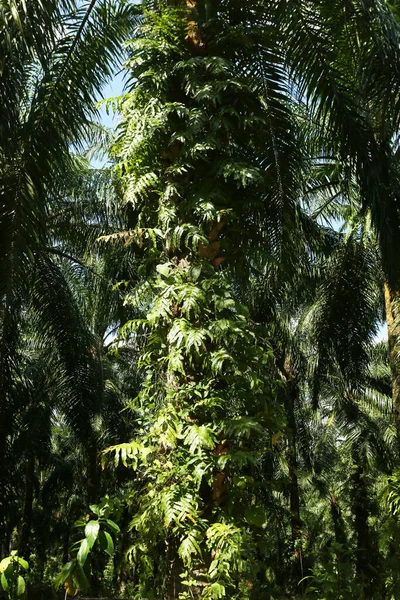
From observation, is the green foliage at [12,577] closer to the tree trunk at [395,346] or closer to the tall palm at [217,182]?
the tall palm at [217,182]

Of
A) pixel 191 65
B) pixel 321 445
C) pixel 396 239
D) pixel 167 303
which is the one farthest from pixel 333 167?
pixel 321 445

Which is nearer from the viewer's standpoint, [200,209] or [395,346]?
[200,209]

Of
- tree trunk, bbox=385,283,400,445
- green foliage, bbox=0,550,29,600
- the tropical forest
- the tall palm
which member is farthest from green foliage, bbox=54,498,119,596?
tree trunk, bbox=385,283,400,445

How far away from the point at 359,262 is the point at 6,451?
586cm

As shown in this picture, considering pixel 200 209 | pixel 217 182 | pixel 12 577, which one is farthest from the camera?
pixel 217 182

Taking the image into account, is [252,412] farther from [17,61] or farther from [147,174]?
[17,61]

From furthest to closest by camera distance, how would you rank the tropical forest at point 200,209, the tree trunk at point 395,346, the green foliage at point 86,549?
the tree trunk at point 395,346 → the tropical forest at point 200,209 → the green foliage at point 86,549

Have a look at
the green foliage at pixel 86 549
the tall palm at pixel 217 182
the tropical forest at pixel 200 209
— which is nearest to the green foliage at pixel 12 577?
the tropical forest at pixel 200 209

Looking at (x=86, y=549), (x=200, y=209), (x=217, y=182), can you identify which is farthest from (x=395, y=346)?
(x=86, y=549)

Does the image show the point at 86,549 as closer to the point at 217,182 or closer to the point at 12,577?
the point at 12,577

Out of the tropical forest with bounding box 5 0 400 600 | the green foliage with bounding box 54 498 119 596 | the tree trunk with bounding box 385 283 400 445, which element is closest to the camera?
the green foliage with bounding box 54 498 119 596

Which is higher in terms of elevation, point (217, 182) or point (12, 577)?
point (217, 182)

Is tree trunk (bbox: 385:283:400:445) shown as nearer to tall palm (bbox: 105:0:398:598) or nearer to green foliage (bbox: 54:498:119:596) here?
tall palm (bbox: 105:0:398:598)

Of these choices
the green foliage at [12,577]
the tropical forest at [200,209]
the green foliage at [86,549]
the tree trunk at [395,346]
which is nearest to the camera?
the green foliage at [86,549]
